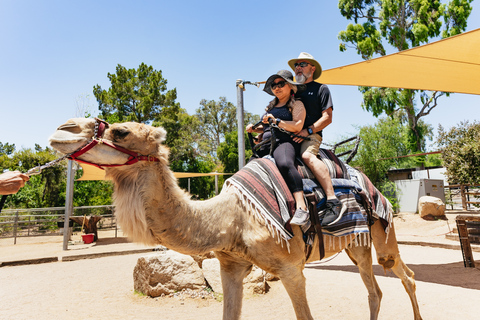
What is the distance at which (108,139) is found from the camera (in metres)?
2.17

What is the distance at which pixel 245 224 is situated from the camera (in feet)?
8.48

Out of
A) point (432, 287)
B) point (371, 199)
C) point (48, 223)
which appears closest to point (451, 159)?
point (432, 287)

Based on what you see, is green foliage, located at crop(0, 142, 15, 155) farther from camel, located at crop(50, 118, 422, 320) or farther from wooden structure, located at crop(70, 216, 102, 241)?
camel, located at crop(50, 118, 422, 320)

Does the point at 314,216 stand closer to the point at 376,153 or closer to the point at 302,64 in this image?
the point at 302,64

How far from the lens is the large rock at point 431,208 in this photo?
1402 centimetres

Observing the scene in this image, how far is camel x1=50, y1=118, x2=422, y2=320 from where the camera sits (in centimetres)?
212

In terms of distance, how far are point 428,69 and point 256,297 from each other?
559 cm

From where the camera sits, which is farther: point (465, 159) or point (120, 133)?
point (465, 159)

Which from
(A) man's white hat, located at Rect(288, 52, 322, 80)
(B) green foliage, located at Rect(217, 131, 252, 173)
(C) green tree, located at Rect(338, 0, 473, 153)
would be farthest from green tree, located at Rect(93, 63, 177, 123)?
(A) man's white hat, located at Rect(288, 52, 322, 80)

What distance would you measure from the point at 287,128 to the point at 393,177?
23775 millimetres

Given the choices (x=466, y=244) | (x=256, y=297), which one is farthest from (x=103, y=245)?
(x=466, y=244)

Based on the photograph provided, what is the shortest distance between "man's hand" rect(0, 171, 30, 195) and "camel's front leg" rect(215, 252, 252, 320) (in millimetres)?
1621

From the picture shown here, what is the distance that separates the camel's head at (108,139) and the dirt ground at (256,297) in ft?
10.0

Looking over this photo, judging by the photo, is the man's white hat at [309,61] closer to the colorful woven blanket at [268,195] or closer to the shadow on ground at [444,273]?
the colorful woven blanket at [268,195]
